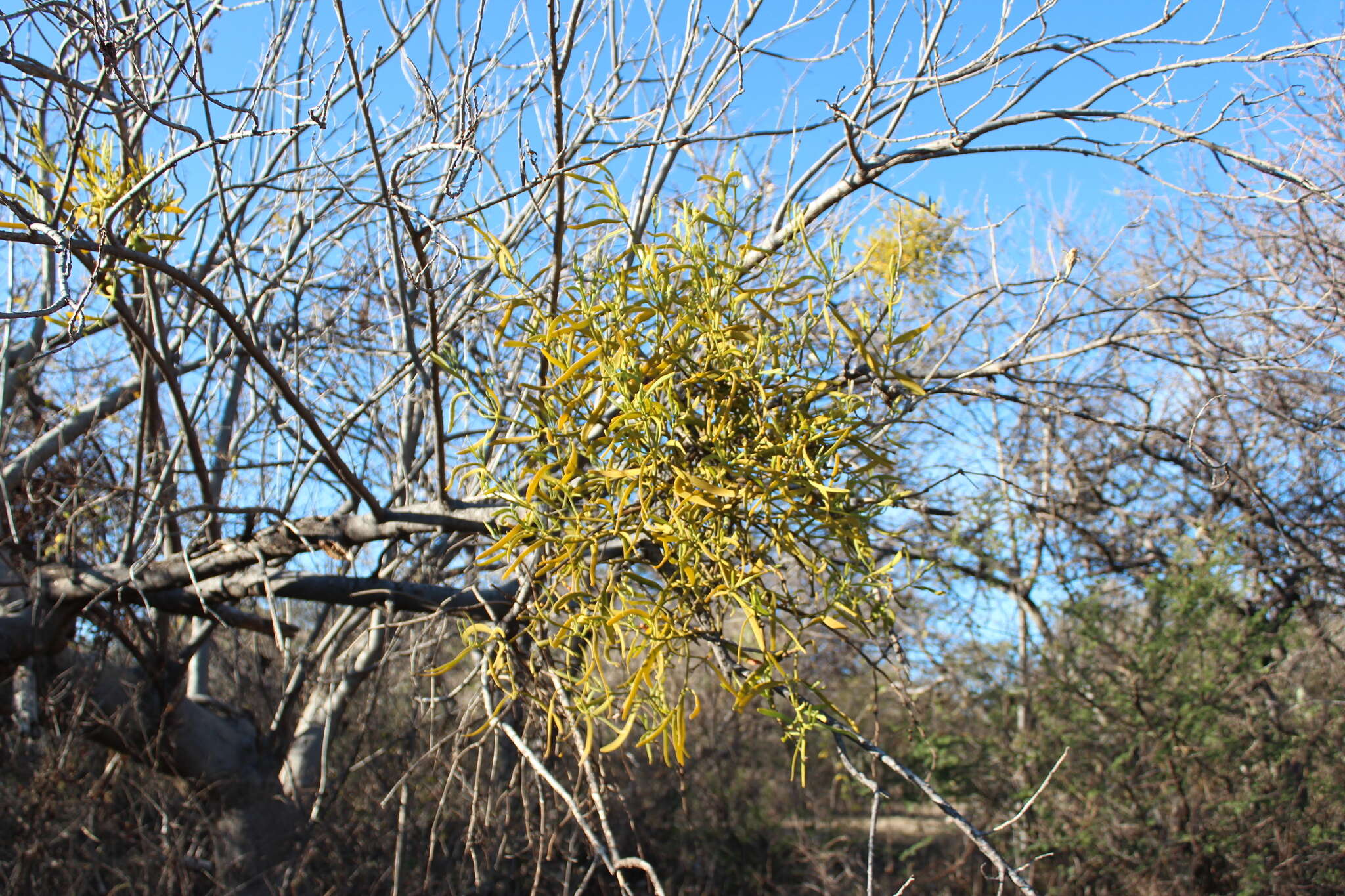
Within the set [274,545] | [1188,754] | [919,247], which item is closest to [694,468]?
[274,545]

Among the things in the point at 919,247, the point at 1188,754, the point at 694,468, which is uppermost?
the point at 919,247

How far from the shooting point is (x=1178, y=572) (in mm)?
4395

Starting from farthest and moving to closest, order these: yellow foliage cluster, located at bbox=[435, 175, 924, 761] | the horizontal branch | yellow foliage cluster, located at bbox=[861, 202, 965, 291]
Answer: yellow foliage cluster, located at bbox=[861, 202, 965, 291] → the horizontal branch → yellow foliage cluster, located at bbox=[435, 175, 924, 761]

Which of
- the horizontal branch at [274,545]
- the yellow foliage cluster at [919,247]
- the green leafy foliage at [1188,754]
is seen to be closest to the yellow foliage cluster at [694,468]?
the horizontal branch at [274,545]

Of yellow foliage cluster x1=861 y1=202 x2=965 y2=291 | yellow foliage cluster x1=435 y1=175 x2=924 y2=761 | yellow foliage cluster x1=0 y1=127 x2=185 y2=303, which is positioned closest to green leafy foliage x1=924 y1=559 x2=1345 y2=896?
yellow foliage cluster x1=861 y1=202 x2=965 y2=291

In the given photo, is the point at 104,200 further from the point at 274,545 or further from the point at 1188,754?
the point at 1188,754

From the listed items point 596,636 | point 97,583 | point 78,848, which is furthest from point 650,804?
point 596,636

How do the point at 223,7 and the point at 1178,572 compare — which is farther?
the point at 1178,572

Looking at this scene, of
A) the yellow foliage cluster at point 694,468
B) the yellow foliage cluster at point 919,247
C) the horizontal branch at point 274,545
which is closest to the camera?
the yellow foliage cluster at point 694,468

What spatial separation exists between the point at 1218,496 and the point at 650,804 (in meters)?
3.76

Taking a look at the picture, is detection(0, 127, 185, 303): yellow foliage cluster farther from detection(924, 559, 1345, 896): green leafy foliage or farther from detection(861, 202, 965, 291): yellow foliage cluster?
detection(924, 559, 1345, 896): green leafy foliage

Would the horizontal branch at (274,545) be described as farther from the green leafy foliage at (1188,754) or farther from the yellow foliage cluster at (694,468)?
the green leafy foliage at (1188,754)

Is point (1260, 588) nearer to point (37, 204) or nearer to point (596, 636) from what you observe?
point (596, 636)

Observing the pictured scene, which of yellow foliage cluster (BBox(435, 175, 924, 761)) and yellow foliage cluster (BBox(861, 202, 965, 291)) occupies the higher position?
yellow foliage cluster (BBox(861, 202, 965, 291))
